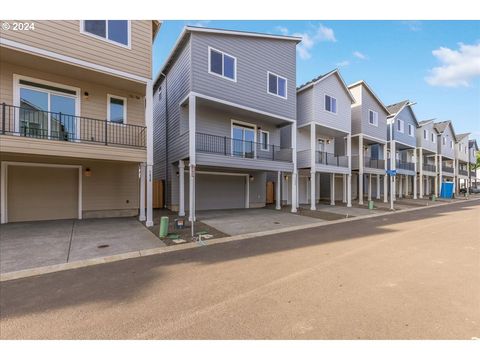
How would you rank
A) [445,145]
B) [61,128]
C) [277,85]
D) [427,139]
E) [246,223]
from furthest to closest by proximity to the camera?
1. [445,145]
2. [427,139]
3. [277,85]
4. [246,223]
5. [61,128]

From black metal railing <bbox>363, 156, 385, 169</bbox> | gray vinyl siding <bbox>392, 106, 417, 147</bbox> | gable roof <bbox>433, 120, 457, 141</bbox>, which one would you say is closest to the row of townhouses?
black metal railing <bbox>363, 156, 385, 169</bbox>

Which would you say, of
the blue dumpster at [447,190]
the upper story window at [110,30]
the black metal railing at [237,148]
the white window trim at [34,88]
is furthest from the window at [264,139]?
the blue dumpster at [447,190]

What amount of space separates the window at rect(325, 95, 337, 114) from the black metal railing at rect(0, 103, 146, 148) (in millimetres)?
14107

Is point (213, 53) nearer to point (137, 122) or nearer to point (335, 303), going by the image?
point (137, 122)

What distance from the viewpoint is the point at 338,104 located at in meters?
19.6

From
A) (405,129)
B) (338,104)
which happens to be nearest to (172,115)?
(338,104)

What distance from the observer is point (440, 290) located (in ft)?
14.2

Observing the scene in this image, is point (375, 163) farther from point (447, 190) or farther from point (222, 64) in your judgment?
point (222, 64)

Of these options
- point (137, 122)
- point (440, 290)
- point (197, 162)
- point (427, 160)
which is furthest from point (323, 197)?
point (427, 160)

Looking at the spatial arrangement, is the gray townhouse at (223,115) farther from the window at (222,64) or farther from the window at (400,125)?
the window at (400,125)

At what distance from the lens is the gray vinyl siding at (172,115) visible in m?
12.9

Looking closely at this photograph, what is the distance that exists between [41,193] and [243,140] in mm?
10760

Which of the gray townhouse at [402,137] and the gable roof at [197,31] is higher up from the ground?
the gable roof at [197,31]

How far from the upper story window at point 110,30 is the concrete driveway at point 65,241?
774cm
